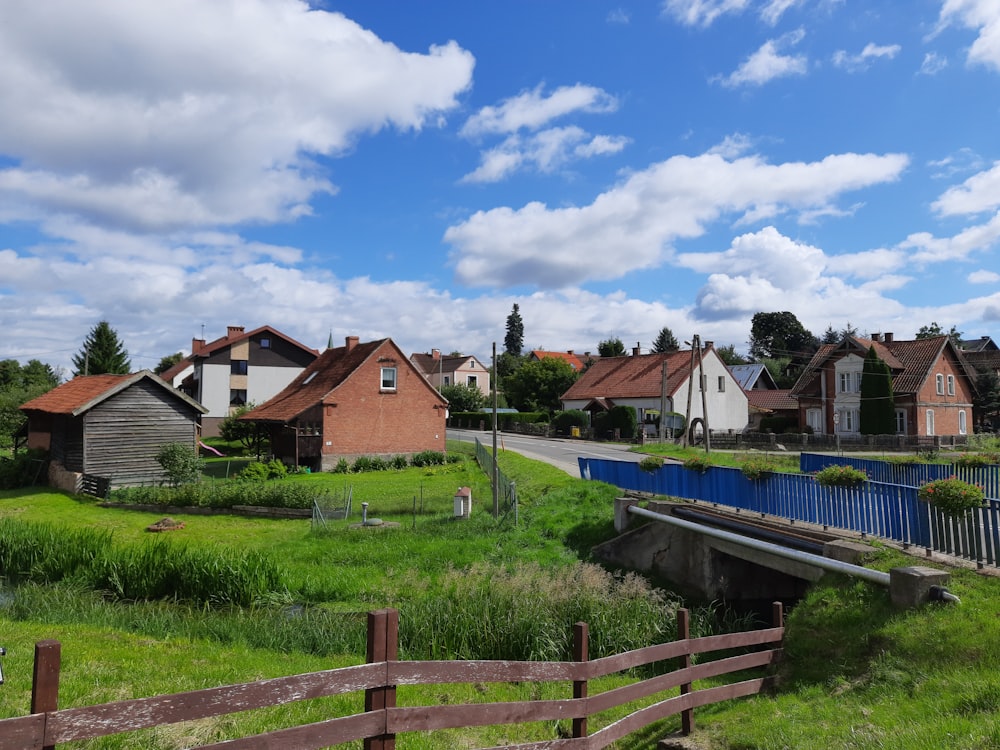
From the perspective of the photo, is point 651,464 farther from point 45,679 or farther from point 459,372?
point 459,372

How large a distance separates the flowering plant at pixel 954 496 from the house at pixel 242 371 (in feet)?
177

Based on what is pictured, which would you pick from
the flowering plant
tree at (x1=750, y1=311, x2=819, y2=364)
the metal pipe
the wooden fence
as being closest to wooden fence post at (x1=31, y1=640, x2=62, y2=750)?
the wooden fence

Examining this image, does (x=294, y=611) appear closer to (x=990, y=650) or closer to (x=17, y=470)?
(x=990, y=650)

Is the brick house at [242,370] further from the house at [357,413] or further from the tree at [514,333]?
the tree at [514,333]

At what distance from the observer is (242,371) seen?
59.2m

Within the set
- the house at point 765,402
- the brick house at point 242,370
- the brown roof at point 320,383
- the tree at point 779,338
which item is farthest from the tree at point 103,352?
the tree at point 779,338

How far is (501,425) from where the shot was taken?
66.4 metres

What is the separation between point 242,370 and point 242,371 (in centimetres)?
8

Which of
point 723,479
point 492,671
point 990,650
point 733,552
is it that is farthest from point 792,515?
point 492,671

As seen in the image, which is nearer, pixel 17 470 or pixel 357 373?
pixel 17 470

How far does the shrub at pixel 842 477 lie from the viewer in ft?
42.7

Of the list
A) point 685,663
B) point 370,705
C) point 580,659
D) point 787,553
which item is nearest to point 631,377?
point 787,553

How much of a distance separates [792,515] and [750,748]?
8834 millimetres

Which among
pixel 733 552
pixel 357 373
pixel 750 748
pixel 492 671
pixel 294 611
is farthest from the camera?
pixel 357 373
